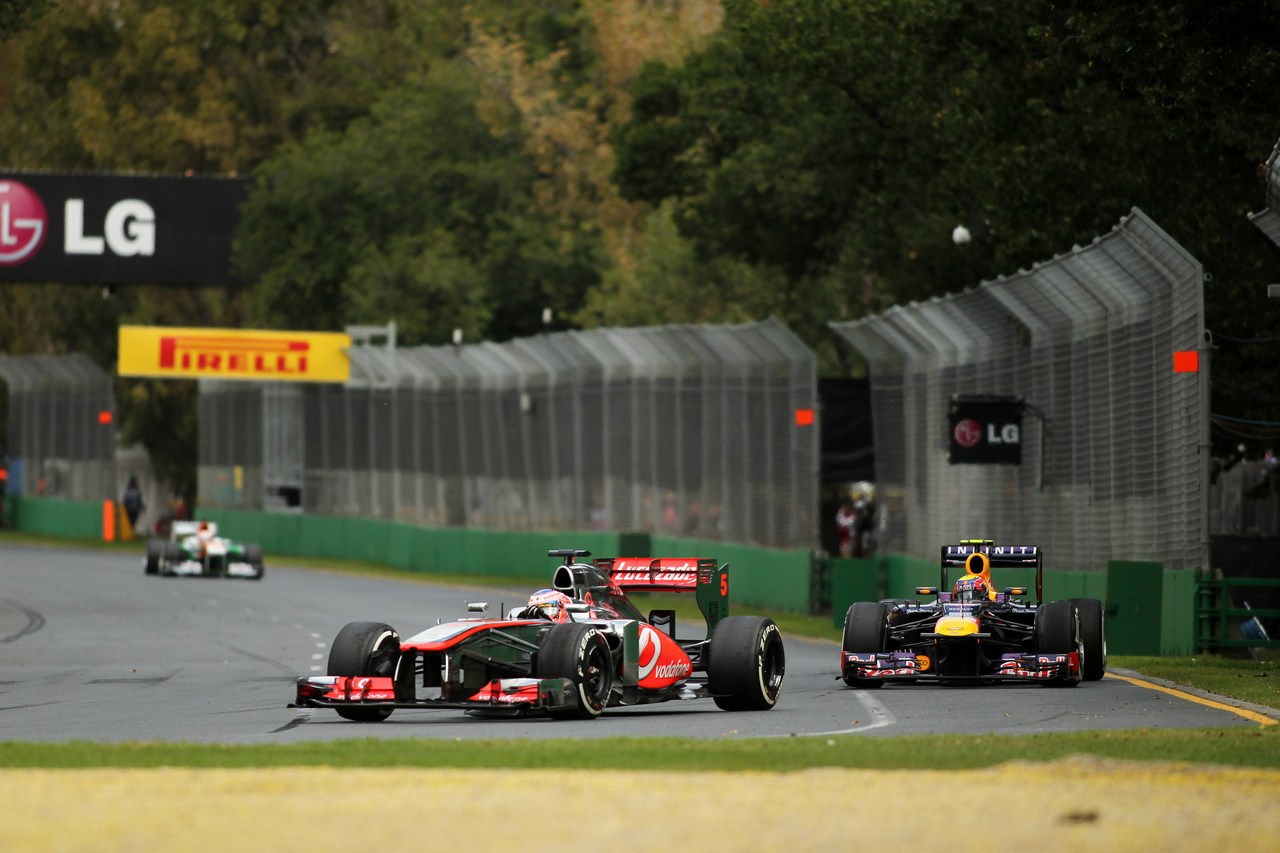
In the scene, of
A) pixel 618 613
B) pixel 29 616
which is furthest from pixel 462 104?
pixel 618 613

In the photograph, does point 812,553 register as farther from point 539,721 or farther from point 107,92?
point 107,92

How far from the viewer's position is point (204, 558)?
4634 cm

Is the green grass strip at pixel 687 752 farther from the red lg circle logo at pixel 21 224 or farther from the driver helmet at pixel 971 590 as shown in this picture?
the red lg circle logo at pixel 21 224

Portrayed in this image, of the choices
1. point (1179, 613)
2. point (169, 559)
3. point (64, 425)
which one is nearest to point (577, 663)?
point (1179, 613)

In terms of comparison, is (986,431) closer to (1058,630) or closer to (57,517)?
(1058,630)

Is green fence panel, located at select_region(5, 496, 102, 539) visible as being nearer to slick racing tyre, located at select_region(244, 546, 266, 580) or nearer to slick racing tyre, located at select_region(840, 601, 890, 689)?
slick racing tyre, located at select_region(244, 546, 266, 580)

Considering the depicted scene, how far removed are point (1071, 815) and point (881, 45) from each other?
27823 mm

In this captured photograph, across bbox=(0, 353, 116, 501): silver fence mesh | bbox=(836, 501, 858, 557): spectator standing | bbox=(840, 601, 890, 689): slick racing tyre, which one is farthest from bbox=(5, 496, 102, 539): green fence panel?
bbox=(840, 601, 890, 689): slick racing tyre

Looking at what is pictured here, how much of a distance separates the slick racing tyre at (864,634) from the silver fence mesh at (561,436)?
558 inches

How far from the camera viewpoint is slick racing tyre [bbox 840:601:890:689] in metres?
20.4

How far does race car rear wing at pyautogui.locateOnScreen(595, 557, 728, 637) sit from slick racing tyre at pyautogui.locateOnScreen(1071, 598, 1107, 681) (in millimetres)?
3191

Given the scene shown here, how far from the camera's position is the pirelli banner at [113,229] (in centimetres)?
5419

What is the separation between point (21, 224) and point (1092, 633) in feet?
126

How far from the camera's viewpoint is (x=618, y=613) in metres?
18.3
